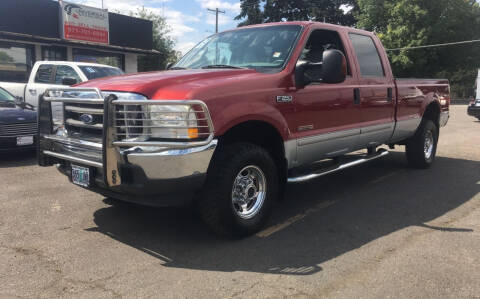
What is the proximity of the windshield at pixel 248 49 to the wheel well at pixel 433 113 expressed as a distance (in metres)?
3.79

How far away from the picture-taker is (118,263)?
336 cm

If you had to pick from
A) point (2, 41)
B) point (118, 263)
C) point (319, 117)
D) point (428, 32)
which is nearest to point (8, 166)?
point (118, 263)

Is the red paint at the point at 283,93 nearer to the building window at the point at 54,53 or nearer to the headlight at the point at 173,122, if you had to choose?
the headlight at the point at 173,122

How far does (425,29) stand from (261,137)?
33.0 metres

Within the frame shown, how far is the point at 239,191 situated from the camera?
12.7 feet

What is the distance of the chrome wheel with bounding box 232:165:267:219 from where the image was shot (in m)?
3.86

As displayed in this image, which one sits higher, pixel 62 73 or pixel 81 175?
pixel 62 73

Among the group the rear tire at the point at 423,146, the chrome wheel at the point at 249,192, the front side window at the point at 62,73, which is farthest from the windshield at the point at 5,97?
the rear tire at the point at 423,146

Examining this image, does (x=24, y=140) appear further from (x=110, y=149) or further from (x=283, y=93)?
(x=283, y=93)

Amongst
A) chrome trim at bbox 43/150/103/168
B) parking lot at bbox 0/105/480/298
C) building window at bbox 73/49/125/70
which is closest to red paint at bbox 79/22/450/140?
chrome trim at bbox 43/150/103/168

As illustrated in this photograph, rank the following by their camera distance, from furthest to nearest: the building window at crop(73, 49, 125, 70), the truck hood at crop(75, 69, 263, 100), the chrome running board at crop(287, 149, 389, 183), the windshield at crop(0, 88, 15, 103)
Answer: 1. the building window at crop(73, 49, 125, 70)
2. the windshield at crop(0, 88, 15, 103)
3. the chrome running board at crop(287, 149, 389, 183)
4. the truck hood at crop(75, 69, 263, 100)

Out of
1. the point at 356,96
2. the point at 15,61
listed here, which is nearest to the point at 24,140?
the point at 356,96

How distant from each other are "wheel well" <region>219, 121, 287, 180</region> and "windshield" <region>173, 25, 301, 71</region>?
27.0 inches

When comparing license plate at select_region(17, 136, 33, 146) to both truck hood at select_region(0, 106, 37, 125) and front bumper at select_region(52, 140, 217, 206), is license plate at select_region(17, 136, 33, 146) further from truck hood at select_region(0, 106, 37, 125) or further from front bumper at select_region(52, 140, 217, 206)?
front bumper at select_region(52, 140, 217, 206)
